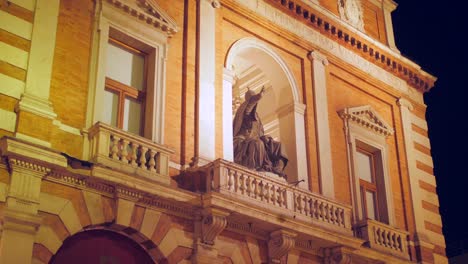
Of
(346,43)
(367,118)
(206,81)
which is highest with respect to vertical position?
(346,43)

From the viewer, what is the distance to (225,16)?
1792 cm

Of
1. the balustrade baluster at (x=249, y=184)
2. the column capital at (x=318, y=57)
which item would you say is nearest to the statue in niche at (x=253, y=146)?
the balustrade baluster at (x=249, y=184)

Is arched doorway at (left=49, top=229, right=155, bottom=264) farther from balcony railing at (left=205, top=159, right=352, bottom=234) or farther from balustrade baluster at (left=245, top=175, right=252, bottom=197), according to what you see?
balustrade baluster at (left=245, top=175, right=252, bottom=197)

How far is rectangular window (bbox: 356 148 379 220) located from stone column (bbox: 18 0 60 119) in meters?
9.80

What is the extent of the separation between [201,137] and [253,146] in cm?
213

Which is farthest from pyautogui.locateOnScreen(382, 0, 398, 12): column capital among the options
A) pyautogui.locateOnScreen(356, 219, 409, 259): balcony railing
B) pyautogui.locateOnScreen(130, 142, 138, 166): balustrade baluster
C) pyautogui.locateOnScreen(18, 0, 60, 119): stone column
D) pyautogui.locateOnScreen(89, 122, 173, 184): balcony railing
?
pyautogui.locateOnScreen(18, 0, 60, 119): stone column

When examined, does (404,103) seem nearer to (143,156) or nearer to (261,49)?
(261,49)

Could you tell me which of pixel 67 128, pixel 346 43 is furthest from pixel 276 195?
pixel 346 43

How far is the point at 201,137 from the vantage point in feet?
51.4

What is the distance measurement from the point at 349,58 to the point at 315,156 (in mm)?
4220

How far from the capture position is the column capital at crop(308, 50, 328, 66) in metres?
19.7

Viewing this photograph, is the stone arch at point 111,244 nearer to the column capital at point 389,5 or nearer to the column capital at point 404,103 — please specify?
the column capital at point 404,103

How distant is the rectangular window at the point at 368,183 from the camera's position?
19734mm

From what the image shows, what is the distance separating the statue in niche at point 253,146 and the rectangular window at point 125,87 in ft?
10.4
